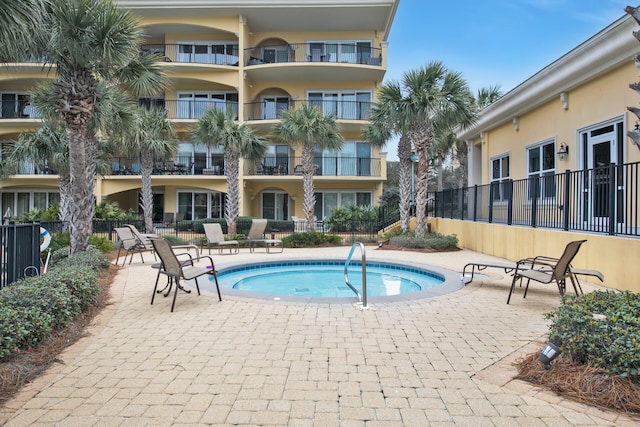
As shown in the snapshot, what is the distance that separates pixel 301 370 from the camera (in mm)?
3377

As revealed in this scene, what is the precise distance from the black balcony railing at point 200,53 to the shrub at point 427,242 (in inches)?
614

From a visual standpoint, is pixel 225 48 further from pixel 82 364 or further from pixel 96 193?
pixel 82 364

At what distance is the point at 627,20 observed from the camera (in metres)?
7.49

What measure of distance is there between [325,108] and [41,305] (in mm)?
20384

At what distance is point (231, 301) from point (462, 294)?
149 inches

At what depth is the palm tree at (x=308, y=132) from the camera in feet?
51.5

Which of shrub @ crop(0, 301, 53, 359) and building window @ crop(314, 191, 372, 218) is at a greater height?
building window @ crop(314, 191, 372, 218)

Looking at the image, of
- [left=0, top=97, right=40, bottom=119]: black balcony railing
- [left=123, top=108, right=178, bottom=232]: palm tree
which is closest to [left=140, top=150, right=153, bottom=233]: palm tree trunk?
[left=123, top=108, right=178, bottom=232]: palm tree

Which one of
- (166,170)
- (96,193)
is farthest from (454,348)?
(96,193)

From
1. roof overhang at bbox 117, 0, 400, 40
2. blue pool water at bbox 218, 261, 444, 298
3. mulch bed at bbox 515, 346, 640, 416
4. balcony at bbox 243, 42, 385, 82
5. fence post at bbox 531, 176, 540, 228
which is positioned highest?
roof overhang at bbox 117, 0, 400, 40

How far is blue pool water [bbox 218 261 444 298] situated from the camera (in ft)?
26.8

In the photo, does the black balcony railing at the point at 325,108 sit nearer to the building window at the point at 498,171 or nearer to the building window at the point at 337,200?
the building window at the point at 337,200

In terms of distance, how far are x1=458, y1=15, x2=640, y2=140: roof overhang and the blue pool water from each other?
20.7ft

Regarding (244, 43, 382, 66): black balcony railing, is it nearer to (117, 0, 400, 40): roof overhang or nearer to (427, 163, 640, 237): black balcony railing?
(117, 0, 400, 40): roof overhang
